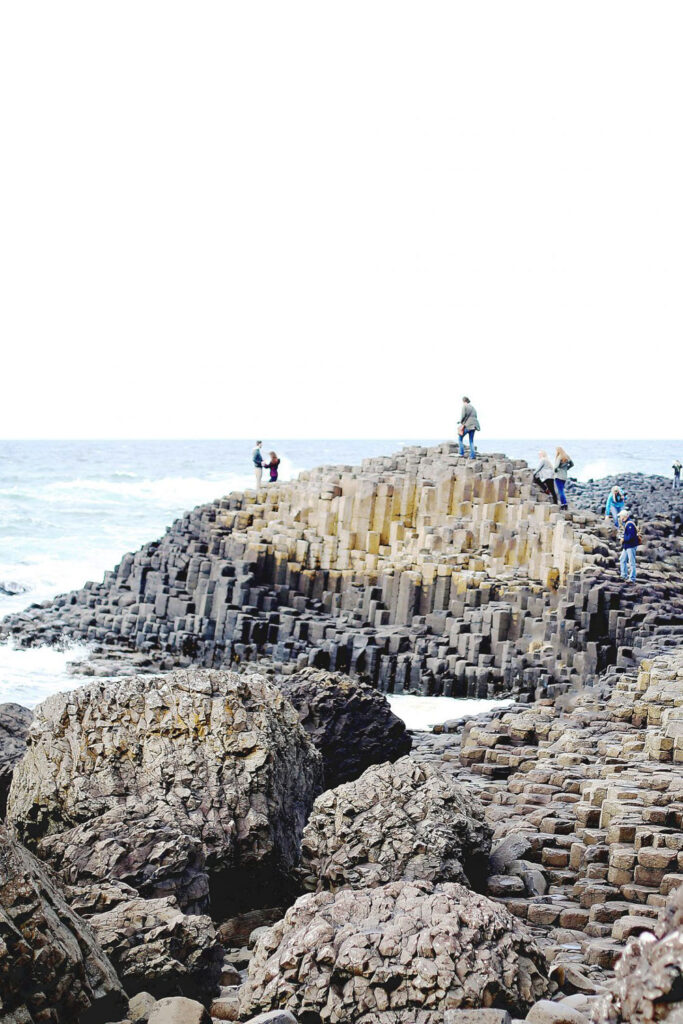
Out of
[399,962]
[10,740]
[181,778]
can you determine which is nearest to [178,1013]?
[399,962]

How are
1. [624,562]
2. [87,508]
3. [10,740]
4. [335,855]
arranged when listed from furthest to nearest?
[87,508] < [624,562] < [10,740] < [335,855]

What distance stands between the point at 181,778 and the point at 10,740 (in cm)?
282

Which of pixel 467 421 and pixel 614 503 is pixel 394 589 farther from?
pixel 614 503

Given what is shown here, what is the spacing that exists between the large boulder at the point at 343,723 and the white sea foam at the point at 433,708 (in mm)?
4714

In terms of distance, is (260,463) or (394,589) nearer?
(394,589)

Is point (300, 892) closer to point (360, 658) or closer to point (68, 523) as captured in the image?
point (360, 658)

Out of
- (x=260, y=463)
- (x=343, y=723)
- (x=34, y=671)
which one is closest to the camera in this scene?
(x=343, y=723)

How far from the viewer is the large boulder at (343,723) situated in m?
10.5

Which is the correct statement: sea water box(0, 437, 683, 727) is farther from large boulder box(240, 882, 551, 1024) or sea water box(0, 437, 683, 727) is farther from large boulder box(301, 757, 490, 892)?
large boulder box(240, 882, 551, 1024)

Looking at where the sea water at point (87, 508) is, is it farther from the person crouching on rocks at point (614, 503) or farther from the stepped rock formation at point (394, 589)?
the person crouching on rocks at point (614, 503)

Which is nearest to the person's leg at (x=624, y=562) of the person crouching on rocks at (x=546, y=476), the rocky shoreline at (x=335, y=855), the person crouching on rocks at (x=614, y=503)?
the person crouching on rocks at (x=546, y=476)

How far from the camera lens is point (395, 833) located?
6.86 metres

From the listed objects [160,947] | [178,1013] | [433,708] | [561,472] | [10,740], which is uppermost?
[561,472]

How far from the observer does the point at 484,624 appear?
19.2 meters
